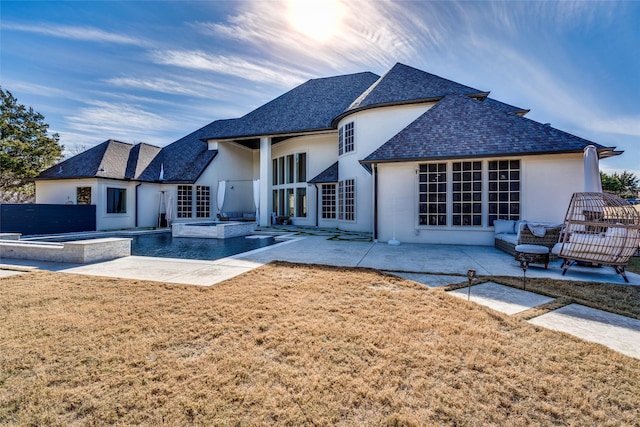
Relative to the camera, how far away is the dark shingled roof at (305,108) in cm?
1942

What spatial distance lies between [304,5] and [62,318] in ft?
36.9

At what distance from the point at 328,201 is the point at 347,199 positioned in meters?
2.47

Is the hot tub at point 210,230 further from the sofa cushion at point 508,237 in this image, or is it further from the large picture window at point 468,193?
the sofa cushion at point 508,237

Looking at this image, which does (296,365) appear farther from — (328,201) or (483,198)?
(328,201)

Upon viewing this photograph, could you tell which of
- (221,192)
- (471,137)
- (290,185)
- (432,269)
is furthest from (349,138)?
(432,269)

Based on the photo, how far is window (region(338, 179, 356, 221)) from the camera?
1636 cm

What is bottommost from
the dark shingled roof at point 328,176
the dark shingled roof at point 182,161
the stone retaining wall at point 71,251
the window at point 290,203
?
the stone retaining wall at point 71,251

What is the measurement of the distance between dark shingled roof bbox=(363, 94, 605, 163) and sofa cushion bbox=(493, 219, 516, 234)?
2.54 metres

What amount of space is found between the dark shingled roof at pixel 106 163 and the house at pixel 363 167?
10 cm

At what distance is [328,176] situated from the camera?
60.0 ft

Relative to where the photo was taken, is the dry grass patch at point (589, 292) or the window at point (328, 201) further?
the window at point (328, 201)

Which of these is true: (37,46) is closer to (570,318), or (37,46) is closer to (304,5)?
(304,5)

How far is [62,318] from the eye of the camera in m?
3.90

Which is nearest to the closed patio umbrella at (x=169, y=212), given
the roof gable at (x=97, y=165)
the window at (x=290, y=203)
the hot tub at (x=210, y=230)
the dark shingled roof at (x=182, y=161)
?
the dark shingled roof at (x=182, y=161)
